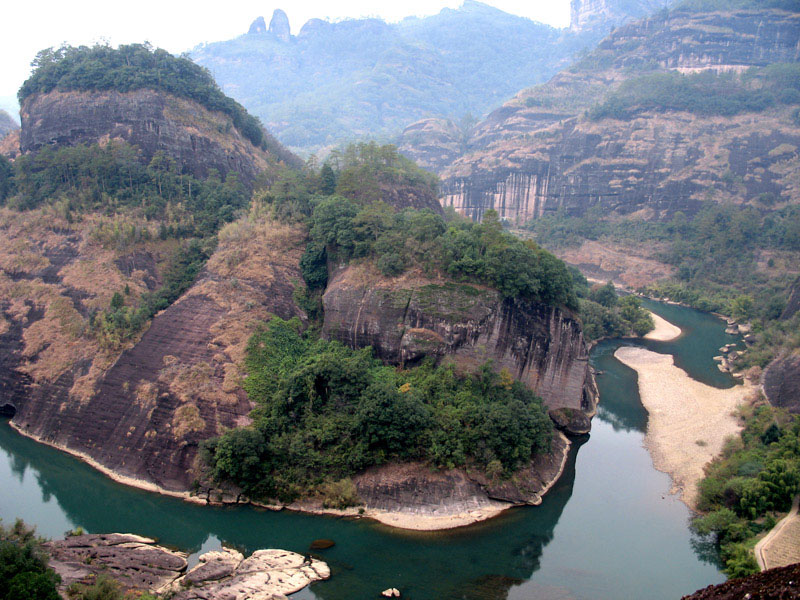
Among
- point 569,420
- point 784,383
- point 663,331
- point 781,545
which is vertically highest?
point 784,383

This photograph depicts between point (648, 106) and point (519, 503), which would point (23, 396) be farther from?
point (648, 106)

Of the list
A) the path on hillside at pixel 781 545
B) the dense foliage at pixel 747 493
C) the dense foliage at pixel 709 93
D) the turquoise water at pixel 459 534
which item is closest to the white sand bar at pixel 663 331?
the dense foliage at pixel 747 493

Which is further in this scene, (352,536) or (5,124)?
(5,124)

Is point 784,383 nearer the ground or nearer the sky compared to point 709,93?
nearer the ground

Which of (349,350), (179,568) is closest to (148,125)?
(349,350)

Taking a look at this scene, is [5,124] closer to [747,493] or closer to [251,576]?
[251,576]

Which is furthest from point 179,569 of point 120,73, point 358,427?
point 120,73

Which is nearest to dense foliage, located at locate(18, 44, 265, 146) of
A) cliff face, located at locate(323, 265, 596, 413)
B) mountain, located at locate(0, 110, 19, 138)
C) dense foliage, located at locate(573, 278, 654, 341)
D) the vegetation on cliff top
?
the vegetation on cliff top
